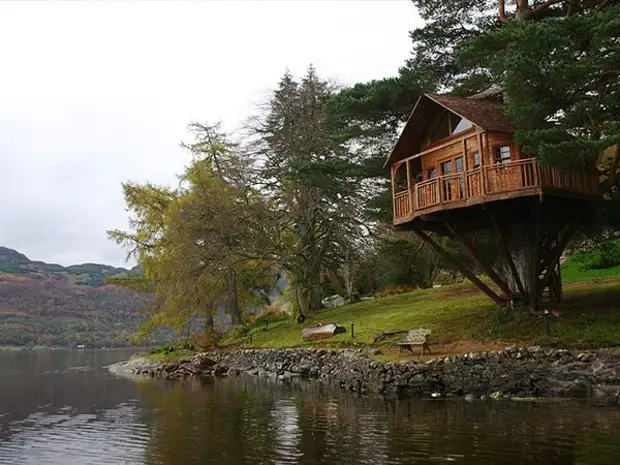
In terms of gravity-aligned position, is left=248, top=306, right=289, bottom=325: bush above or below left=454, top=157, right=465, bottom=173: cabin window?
below

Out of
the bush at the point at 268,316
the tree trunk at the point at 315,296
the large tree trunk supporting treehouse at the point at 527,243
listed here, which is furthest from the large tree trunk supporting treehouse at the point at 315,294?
the large tree trunk supporting treehouse at the point at 527,243

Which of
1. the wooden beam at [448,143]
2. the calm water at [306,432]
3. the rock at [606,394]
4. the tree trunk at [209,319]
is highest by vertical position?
the wooden beam at [448,143]

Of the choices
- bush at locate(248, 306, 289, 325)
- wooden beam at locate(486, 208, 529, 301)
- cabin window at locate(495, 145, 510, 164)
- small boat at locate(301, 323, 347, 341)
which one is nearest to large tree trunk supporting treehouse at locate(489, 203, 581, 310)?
wooden beam at locate(486, 208, 529, 301)

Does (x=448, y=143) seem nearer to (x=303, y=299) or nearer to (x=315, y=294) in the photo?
(x=303, y=299)

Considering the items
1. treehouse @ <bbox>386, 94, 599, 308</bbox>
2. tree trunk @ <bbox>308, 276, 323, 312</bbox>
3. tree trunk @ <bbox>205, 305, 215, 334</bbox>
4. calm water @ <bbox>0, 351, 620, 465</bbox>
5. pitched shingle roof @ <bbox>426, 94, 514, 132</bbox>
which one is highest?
pitched shingle roof @ <bbox>426, 94, 514, 132</bbox>

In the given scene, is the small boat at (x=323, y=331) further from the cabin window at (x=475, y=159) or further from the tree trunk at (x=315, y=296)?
the cabin window at (x=475, y=159)

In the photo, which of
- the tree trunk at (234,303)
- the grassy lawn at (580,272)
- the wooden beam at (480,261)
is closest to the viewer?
the wooden beam at (480,261)

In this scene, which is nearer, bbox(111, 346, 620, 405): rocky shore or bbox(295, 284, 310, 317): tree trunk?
bbox(111, 346, 620, 405): rocky shore

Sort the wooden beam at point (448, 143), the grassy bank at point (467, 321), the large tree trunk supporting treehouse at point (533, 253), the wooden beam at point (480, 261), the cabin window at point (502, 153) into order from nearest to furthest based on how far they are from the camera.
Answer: the grassy bank at point (467, 321) < the cabin window at point (502, 153) < the large tree trunk supporting treehouse at point (533, 253) < the wooden beam at point (480, 261) < the wooden beam at point (448, 143)

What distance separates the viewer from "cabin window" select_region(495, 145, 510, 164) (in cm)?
2245

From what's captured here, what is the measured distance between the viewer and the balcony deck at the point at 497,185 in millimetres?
20453

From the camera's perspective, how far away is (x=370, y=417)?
53.1 feet

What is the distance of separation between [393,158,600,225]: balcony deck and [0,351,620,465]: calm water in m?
7.17

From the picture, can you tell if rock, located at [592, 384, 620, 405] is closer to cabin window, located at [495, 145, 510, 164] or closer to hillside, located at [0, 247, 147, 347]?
cabin window, located at [495, 145, 510, 164]
